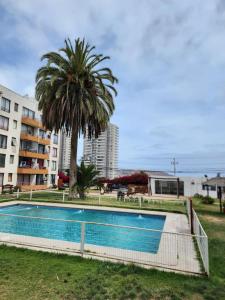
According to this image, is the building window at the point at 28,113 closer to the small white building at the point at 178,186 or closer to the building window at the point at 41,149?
the building window at the point at 41,149

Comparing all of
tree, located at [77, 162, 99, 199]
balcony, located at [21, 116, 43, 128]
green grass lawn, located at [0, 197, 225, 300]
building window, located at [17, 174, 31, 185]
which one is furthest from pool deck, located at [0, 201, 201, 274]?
balcony, located at [21, 116, 43, 128]

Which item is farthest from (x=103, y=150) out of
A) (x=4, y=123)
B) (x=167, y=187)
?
(x=4, y=123)

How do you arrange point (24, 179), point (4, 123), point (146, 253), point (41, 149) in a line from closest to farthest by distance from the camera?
point (146, 253) → point (4, 123) → point (24, 179) → point (41, 149)

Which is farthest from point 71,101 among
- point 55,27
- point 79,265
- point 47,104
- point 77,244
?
point 79,265

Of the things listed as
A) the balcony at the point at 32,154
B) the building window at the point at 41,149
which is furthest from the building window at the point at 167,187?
the building window at the point at 41,149

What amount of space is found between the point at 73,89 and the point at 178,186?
22332 mm

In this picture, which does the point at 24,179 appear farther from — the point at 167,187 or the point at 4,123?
the point at 167,187

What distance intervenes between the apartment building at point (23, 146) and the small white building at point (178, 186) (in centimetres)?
1943

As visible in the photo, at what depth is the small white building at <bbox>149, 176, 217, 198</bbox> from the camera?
35250 mm

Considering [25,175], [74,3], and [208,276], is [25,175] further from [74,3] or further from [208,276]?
[208,276]

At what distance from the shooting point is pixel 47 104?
21.8 meters

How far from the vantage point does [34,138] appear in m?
38.1

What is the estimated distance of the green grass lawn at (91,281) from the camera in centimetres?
425

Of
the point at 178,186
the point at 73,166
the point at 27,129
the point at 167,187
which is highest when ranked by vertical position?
the point at 27,129
